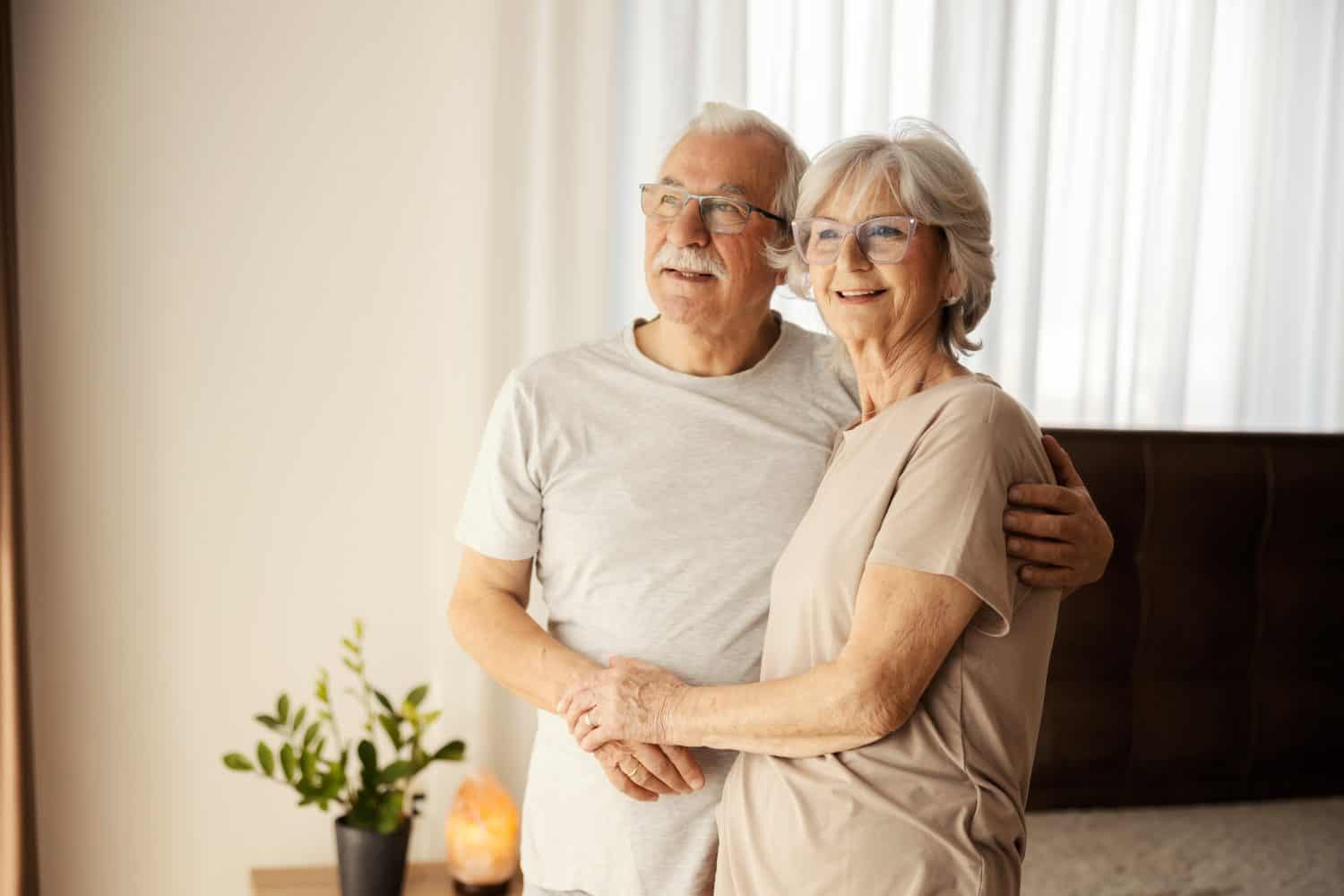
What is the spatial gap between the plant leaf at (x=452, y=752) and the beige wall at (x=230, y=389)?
226 millimetres

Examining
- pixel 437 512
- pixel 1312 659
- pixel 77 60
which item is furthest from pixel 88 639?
pixel 1312 659

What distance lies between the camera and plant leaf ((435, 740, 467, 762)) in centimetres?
213

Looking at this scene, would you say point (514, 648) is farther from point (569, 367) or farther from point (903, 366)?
point (903, 366)

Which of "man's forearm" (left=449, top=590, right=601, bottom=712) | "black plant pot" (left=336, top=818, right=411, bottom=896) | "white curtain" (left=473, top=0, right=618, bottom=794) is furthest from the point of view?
"white curtain" (left=473, top=0, right=618, bottom=794)

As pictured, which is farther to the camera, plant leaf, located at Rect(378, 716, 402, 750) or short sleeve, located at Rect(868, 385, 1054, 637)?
plant leaf, located at Rect(378, 716, 402, 750)

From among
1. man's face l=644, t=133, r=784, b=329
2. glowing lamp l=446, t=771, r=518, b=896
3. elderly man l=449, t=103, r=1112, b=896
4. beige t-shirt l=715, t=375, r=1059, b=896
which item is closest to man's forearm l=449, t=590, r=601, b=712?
elderly man l=449, t=103, r=1112, b=896

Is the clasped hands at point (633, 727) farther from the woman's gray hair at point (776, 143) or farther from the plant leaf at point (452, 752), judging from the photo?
the plant leaf at point (452, 752)

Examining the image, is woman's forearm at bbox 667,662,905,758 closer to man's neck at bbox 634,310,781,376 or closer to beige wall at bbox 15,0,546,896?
man's neck at bbox 634,310,781,376

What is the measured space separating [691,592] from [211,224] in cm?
135

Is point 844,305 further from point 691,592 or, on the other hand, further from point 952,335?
point 691,592

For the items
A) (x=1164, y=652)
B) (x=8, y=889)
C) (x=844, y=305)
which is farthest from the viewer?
(x=1164, y=652)

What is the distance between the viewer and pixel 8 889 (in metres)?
2.07

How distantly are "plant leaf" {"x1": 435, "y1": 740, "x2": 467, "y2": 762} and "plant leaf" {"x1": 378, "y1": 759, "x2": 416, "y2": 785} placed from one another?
0.20ft

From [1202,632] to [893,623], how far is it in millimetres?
1565
